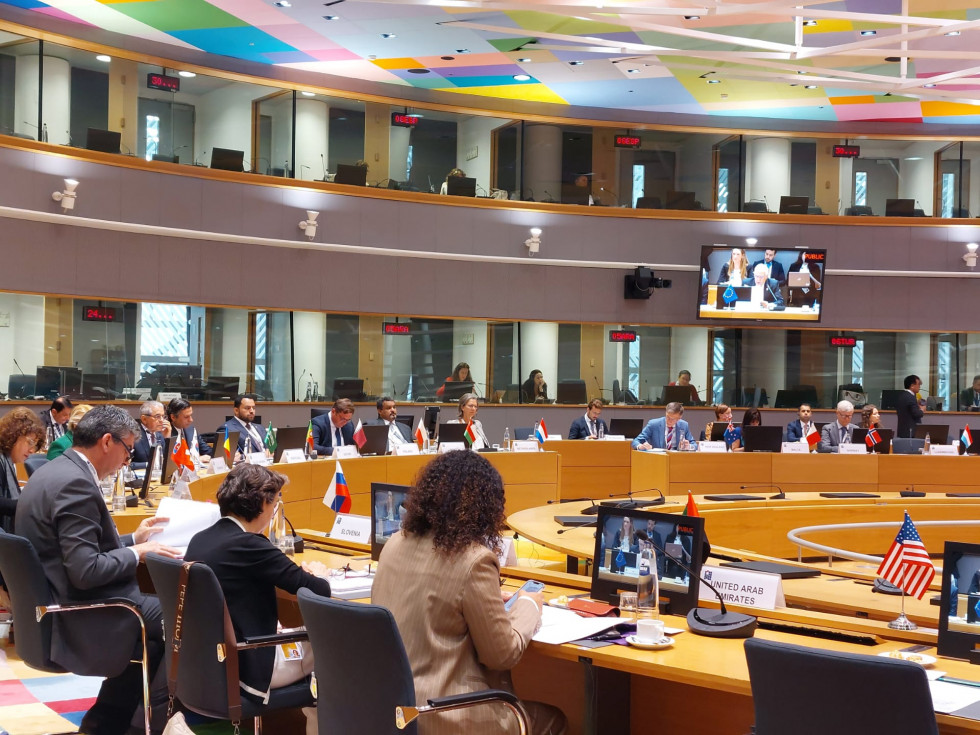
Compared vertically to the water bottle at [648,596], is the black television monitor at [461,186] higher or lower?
higher

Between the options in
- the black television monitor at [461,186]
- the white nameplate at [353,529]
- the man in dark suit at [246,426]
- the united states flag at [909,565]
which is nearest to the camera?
the united states flag at [909,565]

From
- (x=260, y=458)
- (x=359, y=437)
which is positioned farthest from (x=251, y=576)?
(x=359, y=437)

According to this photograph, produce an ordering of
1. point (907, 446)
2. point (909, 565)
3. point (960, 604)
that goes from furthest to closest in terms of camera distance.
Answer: point (907, 446)
point (909, 565)
point (960, 604)

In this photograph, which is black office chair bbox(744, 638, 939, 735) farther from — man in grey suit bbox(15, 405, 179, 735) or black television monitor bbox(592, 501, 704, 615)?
man in grey suit bbox(15, 405, 179, 735)

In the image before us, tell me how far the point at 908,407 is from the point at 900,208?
3.20m

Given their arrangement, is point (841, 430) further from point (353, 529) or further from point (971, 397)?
point (353, 529)

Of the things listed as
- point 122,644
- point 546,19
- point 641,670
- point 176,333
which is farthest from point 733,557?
point 176,333

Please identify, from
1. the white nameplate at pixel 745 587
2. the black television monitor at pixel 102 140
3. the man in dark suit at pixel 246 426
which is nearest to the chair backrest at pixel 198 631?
the white nameplate at pixel 745 587

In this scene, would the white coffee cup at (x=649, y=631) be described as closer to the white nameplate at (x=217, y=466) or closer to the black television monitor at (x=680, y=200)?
the white nameplate at (x=217, y=466)

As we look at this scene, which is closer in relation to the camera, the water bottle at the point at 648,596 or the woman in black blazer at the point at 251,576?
the water bottle at the point at 648,596

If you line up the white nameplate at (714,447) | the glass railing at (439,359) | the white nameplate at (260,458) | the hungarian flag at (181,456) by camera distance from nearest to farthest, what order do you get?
1. the hungarian flag at (181,456)
2. the white nameplate at (260,458)
3. the white nameplate at (714,447)
4. the glass railing at (439,359)

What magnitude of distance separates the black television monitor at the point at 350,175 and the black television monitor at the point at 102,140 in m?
2.67

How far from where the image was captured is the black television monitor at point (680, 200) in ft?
44.7

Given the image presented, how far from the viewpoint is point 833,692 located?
78.6 inches
